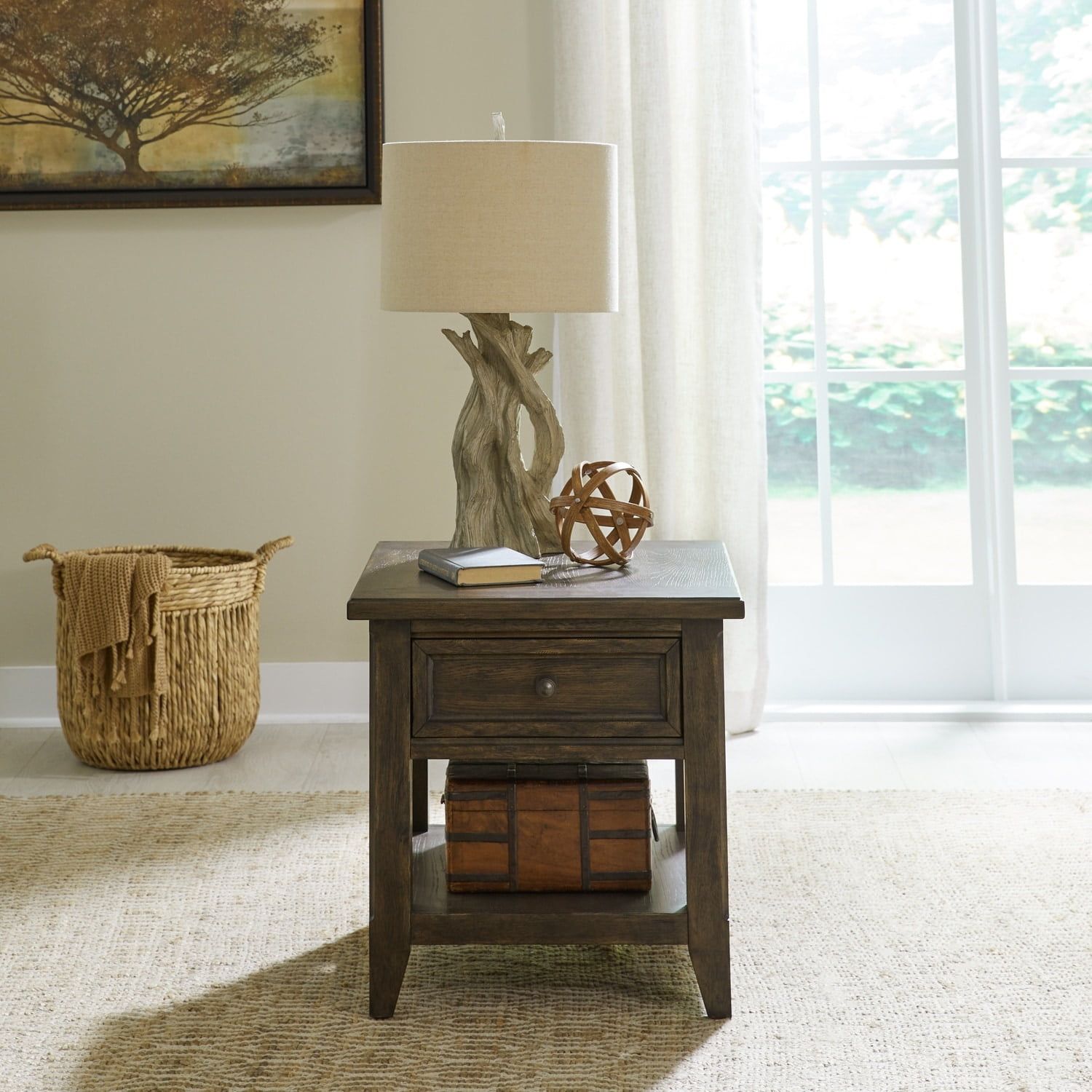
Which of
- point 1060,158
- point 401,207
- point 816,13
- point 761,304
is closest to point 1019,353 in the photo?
point 1060,158

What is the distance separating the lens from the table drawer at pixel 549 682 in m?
1.68

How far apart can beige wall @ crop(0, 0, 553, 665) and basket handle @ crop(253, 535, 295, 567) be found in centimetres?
21

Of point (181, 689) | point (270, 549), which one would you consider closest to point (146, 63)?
point (270, 549)

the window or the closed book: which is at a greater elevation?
the window

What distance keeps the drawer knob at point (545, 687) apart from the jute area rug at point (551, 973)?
428mm

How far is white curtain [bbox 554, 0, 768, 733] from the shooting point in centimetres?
291

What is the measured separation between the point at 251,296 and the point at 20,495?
28.5 inches

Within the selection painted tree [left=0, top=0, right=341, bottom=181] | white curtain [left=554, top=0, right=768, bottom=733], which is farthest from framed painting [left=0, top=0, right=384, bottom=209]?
white curtain [left=554, top=0, right=768, bottom=733]

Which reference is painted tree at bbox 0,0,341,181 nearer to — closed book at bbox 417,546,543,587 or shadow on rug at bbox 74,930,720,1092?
closed book at bbox 417,546,543,587

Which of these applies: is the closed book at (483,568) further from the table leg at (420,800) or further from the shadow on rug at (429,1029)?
the shadow on rug at (429,1029)

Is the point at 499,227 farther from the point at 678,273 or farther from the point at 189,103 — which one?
the point at 189,103

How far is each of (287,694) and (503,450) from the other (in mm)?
1458

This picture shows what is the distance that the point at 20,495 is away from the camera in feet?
10.3

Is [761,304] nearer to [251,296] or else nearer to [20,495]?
[251,296]
